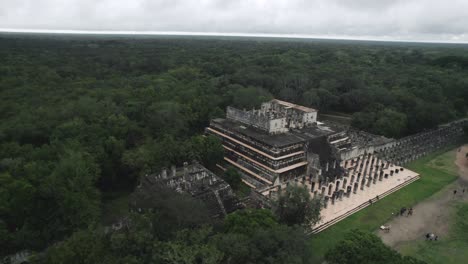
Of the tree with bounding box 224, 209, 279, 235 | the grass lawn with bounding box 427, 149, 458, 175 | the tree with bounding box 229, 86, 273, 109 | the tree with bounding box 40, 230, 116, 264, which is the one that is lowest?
the grass lawn with bounding box 427, 149, 458, 175

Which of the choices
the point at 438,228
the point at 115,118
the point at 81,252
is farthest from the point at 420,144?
the point at 81,252

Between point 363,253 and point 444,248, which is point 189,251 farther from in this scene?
point 444,248

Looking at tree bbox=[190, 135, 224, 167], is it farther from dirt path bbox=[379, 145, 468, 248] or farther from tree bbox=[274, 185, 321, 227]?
dirt path bbox=[379, 145, 468, 248]

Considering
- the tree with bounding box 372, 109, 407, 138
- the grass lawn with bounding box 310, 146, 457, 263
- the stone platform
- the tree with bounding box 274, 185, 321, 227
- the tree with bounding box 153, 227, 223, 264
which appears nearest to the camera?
the tree with bounding box 153, 227, 223, 264

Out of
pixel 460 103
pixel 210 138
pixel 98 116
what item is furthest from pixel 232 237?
pixel 460 103

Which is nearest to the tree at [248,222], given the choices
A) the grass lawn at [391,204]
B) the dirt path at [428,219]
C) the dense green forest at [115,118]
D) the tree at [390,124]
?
the dense green forest at [115,118]

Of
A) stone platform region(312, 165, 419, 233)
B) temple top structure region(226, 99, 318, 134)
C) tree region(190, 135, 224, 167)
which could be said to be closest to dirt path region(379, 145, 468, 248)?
stone platform region(312, 165, 419, 233)

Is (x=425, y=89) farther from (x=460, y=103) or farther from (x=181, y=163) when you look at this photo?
(x=181, y=163)
